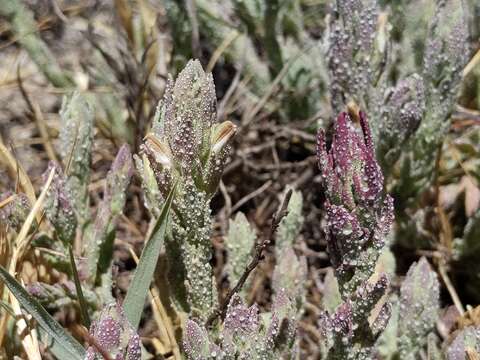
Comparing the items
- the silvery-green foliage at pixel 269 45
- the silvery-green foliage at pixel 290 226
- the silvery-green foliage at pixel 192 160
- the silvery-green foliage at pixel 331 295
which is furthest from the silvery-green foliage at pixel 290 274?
the silvery-green foliage at pixel 269 45

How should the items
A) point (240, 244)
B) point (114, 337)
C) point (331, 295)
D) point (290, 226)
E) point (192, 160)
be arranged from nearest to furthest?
point (114, 337)
point (192, 160)
point (331, 295)
point (240, 244)
point (290, 226)

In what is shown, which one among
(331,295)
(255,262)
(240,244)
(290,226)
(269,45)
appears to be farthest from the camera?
(269,45)

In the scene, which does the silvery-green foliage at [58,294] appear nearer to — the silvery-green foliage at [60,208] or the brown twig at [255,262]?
the silvery-green foliage at [60,208]

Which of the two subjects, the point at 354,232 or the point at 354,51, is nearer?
the point at 354,232

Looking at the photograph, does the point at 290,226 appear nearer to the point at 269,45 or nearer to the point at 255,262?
the point at 255,262

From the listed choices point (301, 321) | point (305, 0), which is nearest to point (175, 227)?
point (301, 321)

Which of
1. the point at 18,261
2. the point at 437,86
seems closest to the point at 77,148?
the point at 18,261

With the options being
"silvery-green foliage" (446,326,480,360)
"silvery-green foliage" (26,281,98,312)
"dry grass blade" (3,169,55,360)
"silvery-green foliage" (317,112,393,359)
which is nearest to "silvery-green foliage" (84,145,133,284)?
"silvery-green foliage" (26,281,98,312)

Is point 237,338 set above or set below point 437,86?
below
